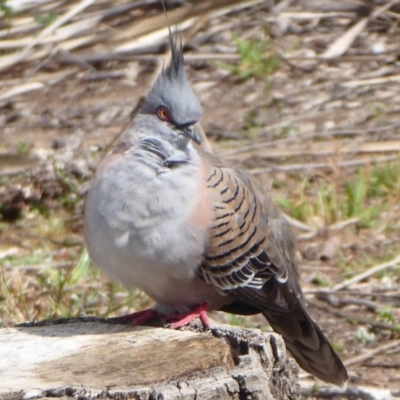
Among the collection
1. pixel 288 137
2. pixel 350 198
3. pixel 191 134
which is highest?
pixel 191 134

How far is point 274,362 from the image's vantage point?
10.3 ft

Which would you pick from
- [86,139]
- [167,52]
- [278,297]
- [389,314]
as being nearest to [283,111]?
[167,52]

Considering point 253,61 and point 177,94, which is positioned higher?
point 177,94

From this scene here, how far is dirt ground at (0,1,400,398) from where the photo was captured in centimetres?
541

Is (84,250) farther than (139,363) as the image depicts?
Yes

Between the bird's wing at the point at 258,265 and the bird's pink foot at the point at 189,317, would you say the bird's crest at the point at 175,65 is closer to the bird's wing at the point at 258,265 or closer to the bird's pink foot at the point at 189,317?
the bird's wing at the point at 258,265

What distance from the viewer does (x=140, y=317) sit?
360cm

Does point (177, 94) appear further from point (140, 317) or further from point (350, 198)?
point (350, 198)

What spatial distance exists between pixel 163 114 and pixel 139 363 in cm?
119

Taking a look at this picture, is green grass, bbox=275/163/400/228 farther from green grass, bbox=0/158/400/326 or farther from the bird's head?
the bird's head

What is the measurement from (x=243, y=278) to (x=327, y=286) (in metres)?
1.88

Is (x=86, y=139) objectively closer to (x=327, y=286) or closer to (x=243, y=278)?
(x=327, y=286)

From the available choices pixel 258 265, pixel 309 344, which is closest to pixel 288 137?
pixel 309 344

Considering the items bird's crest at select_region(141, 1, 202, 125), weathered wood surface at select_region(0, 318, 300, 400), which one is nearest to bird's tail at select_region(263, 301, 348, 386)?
weathered wood surface at select_region(0, 318, 300, 400)
